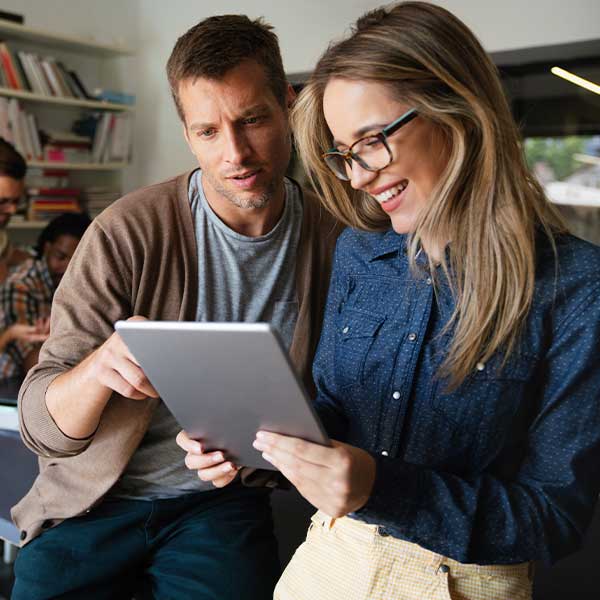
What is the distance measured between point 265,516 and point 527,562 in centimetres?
73

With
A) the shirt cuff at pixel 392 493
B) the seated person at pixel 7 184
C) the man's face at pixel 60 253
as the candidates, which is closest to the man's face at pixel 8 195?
the seated person at pixel 7 184

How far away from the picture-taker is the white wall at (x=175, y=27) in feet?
13.3

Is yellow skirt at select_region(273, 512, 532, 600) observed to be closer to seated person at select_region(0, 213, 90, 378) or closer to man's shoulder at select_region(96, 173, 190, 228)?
man's shoulder at select_region(96, 173, 190, 228)

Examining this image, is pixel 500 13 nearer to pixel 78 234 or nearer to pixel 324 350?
pixel 78 234

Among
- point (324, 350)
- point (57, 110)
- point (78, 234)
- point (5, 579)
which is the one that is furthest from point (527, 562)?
point (57, 110)

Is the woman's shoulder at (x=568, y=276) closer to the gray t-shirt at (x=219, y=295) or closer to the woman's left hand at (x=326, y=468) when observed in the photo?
the woman's left hand at (x=326, y=468)

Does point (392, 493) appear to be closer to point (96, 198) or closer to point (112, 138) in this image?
point (96, 198)

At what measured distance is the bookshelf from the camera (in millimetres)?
5125

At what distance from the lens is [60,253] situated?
4.02 metres

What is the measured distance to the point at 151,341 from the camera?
106cm

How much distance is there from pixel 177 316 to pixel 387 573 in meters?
0.72

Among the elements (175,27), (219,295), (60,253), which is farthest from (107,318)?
(175,27)

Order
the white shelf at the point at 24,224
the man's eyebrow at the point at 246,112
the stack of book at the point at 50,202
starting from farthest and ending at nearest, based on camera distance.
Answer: the stack of book at the point at 50,202
the white shelf at the point at 24,224
the man's eyebrow at the point at 246,112

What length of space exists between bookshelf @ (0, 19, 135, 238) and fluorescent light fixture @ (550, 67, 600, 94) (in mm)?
3005
